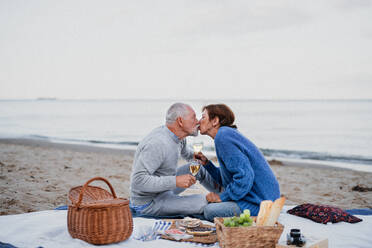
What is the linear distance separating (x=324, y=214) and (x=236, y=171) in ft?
4.47

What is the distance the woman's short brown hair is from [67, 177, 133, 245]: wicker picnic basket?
152 cm

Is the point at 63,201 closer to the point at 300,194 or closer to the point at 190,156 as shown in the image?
the point at 190,156

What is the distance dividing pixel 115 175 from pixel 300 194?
14.8 feet

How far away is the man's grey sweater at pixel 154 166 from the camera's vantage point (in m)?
3.98

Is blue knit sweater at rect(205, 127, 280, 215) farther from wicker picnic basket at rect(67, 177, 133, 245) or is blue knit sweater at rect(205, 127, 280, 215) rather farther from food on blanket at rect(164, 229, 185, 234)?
wicker picnic basket at rect(67, 177, 133, 245)

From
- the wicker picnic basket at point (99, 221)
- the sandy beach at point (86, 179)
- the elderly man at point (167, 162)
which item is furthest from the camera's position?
the sandy beach at point (86, 179)

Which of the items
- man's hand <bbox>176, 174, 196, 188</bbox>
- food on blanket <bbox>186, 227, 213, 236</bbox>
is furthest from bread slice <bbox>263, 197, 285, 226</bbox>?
man's hand <bbox>176, 174, 196, 188</bbox>

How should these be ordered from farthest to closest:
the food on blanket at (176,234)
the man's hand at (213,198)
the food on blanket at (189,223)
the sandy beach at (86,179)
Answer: the sandy beach at (86,179) < the man's hand at (213,198) < the food on blanket at (189,223) < the food on blanket at (176,234)

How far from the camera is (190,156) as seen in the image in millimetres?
5195

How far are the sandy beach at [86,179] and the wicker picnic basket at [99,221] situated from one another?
2.57m

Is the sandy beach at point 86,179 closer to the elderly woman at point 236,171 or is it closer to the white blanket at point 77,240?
the white blanket at point 77,240

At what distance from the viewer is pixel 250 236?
9.93 ft

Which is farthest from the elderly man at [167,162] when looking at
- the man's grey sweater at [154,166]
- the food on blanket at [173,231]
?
the food on blanket at [173,231]

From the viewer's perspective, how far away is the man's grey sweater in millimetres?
3982
